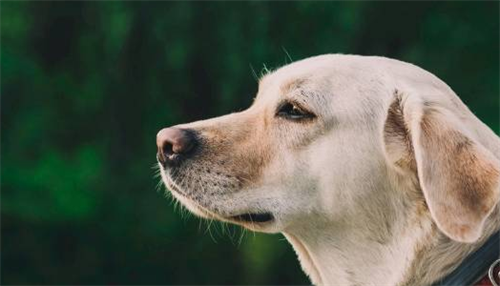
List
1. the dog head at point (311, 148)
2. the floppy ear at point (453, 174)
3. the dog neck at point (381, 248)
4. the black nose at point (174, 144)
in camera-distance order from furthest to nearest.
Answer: the black nose at point (174, 144) → the dog head at point (311, 148) → the dog neck at point (381, 248) → the floppy ear at point (453, 174)

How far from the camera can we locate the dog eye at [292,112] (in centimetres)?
308

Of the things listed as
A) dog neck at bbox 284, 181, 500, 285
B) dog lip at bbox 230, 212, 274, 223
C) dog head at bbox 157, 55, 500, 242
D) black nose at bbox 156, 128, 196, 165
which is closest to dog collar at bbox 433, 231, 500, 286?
dog neck at bbox 284, 181, 500, 285

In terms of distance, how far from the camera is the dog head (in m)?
2.92

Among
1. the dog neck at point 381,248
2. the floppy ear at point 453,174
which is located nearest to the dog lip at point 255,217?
the dog neck at point 381,248

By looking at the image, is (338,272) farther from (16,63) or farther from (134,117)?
(16,63)

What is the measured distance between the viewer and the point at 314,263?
10.4 ft

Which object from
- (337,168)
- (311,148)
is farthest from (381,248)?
(311,148)

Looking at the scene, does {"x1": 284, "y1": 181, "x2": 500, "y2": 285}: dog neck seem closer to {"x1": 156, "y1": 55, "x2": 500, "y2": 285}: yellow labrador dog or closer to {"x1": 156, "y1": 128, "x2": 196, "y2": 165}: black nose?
{"x1": 156, "y1": 55, "x2": 500, "y2": 285}: yellow labrador dog

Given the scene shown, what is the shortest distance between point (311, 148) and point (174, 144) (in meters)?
0.45

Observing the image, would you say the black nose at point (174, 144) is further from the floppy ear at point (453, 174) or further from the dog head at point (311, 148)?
the floppy ear at point (453, 174)

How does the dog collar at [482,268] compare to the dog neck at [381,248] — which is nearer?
the dog collar at [482,268]

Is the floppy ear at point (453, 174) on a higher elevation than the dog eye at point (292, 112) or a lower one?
lower

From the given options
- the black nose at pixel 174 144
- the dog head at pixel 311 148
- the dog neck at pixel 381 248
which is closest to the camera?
the dog neck at pixel 381 248

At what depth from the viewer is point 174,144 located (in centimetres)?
304
